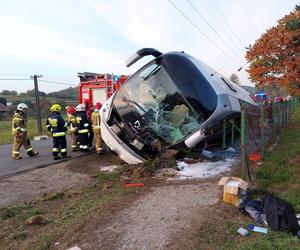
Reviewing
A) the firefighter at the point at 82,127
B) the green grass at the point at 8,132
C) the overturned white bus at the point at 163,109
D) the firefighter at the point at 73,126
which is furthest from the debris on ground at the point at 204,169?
the green grass at the point at 8,132

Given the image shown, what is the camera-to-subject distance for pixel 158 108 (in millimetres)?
6617

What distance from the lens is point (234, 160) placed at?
762cm

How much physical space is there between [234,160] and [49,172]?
13.8 feet

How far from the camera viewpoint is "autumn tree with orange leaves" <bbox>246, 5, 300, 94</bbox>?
384 inches

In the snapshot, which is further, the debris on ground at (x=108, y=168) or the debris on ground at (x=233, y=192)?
the debris on ground at (x=108, y=168)

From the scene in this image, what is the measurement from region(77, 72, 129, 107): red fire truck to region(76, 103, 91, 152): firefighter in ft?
6.22

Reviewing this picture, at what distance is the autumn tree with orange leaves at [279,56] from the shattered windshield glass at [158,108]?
16.0ft

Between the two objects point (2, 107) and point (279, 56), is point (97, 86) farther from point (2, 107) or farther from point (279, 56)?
point (2, 107)

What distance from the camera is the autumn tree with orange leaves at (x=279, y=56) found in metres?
9.76

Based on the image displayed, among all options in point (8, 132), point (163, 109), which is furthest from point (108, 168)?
point (8, 132)

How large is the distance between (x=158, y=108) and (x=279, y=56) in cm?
547

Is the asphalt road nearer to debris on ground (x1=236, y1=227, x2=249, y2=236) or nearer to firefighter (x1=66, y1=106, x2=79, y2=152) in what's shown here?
firefighter (x1=66, y1=106, x2=79, y2=152)

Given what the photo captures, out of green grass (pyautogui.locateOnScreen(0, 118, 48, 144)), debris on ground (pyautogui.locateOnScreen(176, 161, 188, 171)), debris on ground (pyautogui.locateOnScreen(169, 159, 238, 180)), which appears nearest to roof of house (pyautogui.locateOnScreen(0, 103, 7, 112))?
green grass (pyautogui.locateOnScreen(0, 118, 48, 144))

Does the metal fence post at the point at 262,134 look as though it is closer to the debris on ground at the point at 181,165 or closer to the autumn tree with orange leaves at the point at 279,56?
the debris on ground at the point at 181,165
